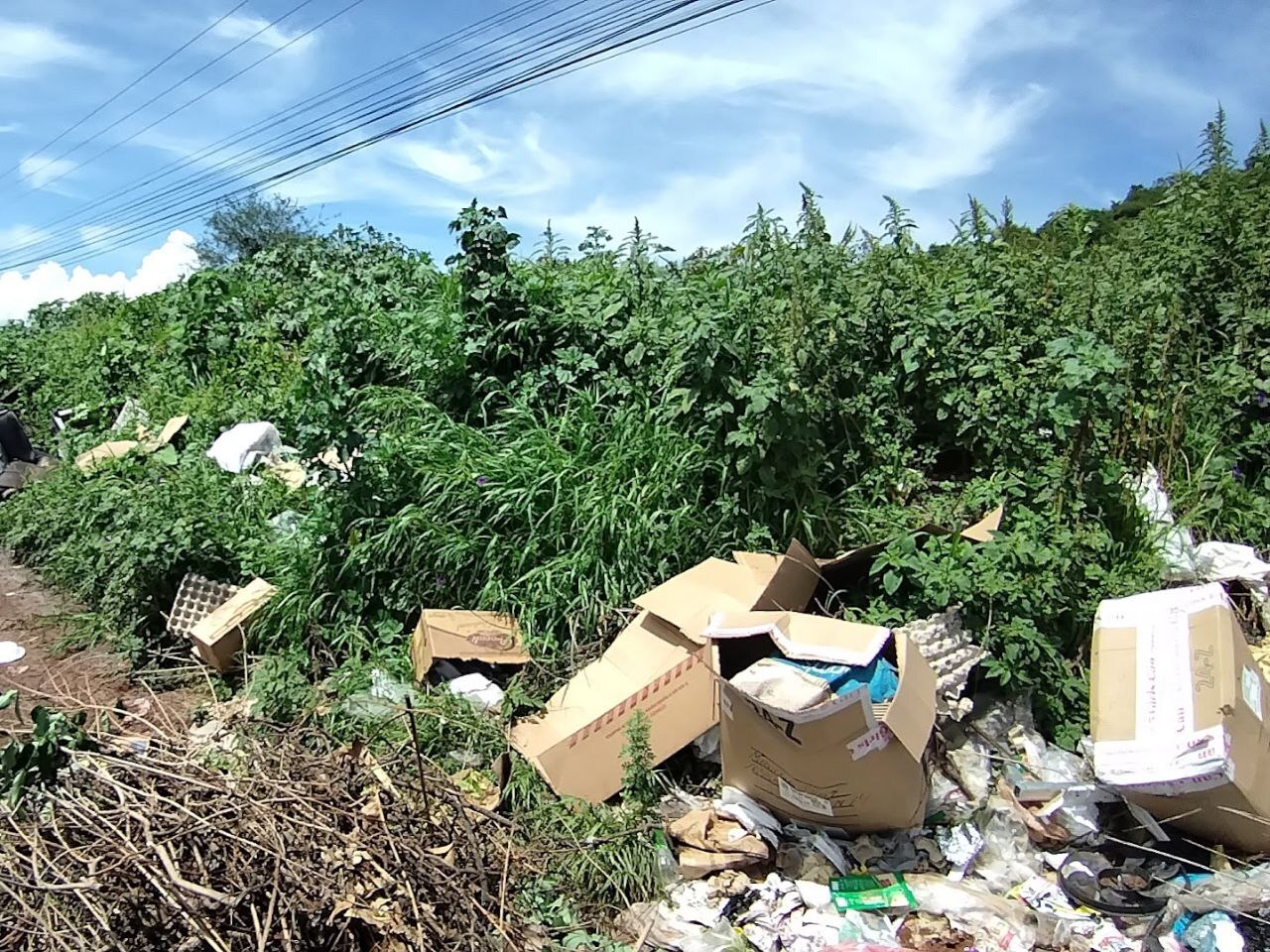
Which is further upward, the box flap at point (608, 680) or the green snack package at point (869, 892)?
the box flap at point (608, 680)

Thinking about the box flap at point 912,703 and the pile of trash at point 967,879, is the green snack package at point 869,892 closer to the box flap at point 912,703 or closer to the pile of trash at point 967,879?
the pile of trash at point 967,879

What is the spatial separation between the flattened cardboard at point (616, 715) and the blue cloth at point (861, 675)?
346mm

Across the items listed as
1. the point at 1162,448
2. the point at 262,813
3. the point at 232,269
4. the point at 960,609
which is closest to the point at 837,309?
the point at 960,609

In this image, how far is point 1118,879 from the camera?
2355 millimetres

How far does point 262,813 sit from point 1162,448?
3.44 m

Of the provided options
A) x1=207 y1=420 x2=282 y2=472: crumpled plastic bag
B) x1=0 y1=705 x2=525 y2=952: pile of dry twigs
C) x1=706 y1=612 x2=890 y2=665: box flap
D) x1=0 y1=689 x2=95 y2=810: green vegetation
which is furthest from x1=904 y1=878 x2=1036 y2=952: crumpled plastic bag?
x1=207 y1=420 x2=282 y2=472: crumpled plastic bag

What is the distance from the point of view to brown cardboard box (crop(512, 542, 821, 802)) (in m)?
2.84

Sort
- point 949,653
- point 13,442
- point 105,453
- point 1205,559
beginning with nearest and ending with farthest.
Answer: point 949,653 < point 1205,559 < point 105,453 < point 13,442

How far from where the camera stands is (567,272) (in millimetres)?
5004

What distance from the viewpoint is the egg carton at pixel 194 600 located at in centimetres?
404

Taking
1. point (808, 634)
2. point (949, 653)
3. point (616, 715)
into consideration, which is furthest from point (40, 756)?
point (949, 653)

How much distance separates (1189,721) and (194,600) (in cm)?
372

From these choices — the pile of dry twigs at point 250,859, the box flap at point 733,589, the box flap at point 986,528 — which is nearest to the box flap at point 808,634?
the box flap at point 733,589

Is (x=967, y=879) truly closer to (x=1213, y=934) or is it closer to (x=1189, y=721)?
(x=1213, y=934)
